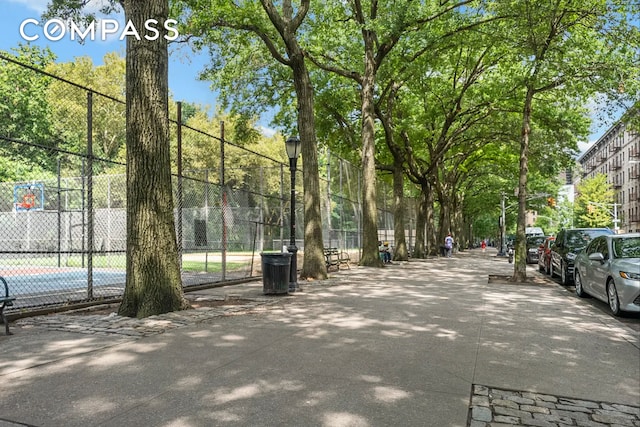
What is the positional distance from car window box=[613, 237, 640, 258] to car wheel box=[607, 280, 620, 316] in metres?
0.69

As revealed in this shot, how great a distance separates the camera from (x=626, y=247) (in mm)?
10391

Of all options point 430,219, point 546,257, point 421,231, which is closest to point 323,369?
point 546,257

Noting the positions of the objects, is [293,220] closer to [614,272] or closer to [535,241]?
[614,272]

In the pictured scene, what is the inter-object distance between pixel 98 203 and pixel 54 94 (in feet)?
28.6

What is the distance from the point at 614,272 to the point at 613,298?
0.50 m

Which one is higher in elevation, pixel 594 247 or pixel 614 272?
→ pixel 594 247

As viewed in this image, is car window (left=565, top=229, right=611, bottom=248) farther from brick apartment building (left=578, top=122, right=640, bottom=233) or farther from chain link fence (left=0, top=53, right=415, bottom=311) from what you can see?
brick apartment building (left=578, top=122, right=640, bottom=233)

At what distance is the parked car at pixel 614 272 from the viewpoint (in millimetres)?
9078

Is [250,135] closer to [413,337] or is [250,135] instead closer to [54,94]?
[54,94]

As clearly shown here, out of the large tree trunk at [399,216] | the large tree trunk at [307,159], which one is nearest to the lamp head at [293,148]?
the large tree trunk at [307,159]

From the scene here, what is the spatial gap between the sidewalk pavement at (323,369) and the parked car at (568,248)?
630 cm

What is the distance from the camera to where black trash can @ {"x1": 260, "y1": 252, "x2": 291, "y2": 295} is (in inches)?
468

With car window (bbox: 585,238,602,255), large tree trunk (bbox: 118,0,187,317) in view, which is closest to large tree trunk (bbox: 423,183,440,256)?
car window (bbox: 585,238,602,255)

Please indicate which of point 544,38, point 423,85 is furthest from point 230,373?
point 423,85
